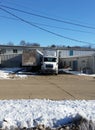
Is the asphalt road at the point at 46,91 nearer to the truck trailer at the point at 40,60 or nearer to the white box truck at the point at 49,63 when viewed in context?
the white box truck at the point at 49,63

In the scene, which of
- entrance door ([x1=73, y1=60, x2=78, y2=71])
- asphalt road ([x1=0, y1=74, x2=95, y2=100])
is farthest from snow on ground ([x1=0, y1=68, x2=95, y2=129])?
entrance door ([x1=73, y1=60, x2=78, y2=71])

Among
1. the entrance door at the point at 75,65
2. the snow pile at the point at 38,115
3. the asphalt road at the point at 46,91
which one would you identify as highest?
the entrance door at the point at 75,65

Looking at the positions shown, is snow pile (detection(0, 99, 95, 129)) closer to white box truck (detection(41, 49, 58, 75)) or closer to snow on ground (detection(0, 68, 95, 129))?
snow on ground (detection(0, 68, 95, 129))

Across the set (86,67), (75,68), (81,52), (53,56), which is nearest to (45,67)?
(53,56)

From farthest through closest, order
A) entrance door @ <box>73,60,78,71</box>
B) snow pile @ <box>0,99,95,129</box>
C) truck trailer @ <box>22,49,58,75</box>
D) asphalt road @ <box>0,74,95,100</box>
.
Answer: entrance door @ <box>73,60,78,71</box> → truck trailer @ <box>22,49,58,75</box> → asphalt road @ <box>0,74,95,100</box> → snow pile @ <box>0,99,95,129</box>

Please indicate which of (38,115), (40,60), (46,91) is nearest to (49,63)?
(40,60)

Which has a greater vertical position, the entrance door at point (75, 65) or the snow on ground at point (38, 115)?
the entrance door at point (75, 65)

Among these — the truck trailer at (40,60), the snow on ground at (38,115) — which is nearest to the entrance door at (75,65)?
the truck trailer at (40,60)

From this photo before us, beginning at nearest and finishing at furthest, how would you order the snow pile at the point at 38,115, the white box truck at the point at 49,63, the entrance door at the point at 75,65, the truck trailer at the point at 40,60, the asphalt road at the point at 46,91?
the snow pile at the point at 38,115 → the asphalt road at the point at 46,91 → the white box truck at the point at 49,63 → the truck trailer at the point at 40,60 → the entrance door at the point at 75,65

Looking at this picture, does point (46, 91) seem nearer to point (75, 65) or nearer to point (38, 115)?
point (38, 115)

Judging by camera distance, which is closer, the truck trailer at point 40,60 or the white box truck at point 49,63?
the white box truck at point 49,63

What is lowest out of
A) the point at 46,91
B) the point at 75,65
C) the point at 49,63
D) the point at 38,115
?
the point at 46,91

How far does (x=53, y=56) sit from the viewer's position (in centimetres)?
4984

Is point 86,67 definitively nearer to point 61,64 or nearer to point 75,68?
point 75,68
